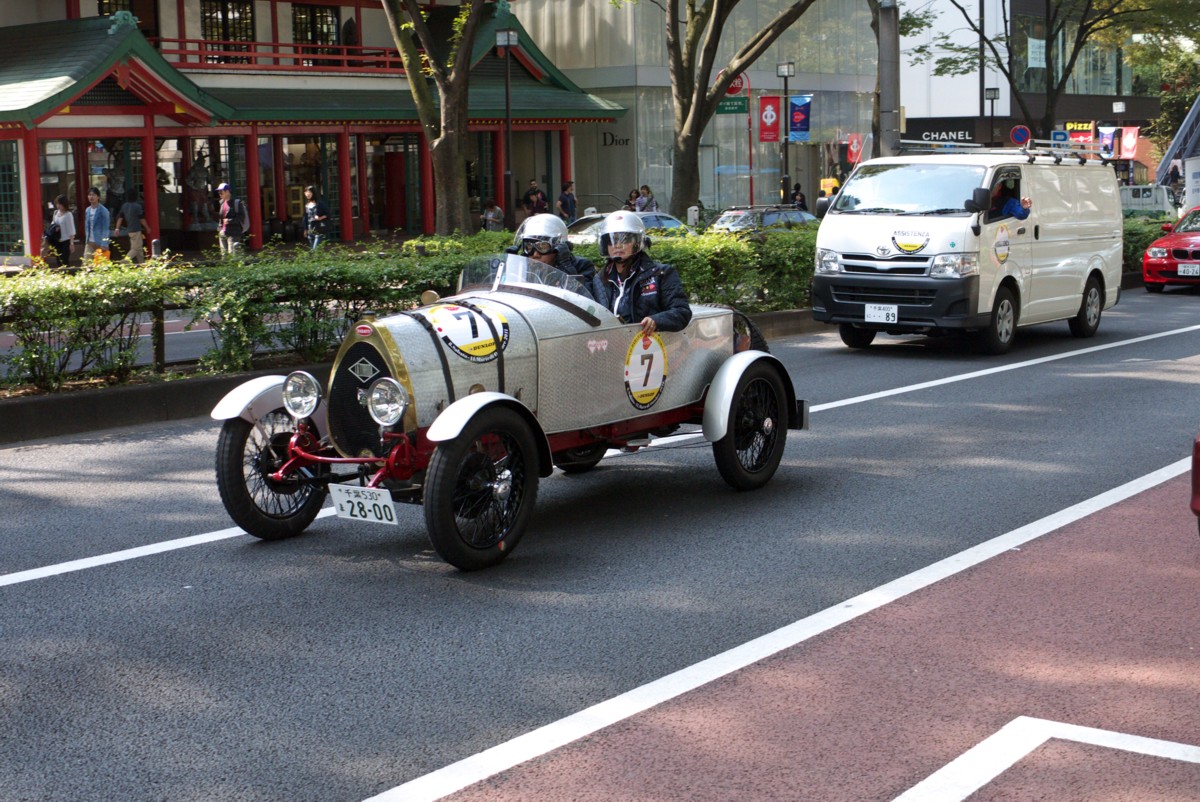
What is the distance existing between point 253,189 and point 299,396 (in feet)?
99.3

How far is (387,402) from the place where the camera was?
6.86 metres

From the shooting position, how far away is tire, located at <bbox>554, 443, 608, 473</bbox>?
8.12 m

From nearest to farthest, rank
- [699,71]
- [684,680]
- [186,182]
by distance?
1. [684,680]
2. [699,71]
3. [186,182]

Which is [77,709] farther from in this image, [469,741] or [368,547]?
[368,547]

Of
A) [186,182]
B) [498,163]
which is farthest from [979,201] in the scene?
[498,163]

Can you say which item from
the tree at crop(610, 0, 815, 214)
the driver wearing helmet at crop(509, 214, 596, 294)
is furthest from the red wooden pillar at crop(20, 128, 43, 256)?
the driver wearing helmet at crop(509, 214, 596, 294)

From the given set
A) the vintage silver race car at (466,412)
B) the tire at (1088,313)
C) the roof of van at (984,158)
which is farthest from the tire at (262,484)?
the tire at (1088,313)

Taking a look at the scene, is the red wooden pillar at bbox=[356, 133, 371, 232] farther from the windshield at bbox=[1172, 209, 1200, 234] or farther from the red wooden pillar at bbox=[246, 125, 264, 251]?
the windshield at bbox=[1172, 209, 1200, 234]

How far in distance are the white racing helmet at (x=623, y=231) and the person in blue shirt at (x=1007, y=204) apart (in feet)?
25.8

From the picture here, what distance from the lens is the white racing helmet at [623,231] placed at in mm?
8539

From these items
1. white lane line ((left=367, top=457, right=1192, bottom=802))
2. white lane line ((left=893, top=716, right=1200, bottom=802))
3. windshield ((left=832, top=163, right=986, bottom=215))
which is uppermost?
windshield ((left=832, top=163, right=986, bottom=215))

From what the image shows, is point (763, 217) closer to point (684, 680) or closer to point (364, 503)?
point (364, 503)

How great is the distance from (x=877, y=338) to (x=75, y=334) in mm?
9645

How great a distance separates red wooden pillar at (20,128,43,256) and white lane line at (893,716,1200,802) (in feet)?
90.7
